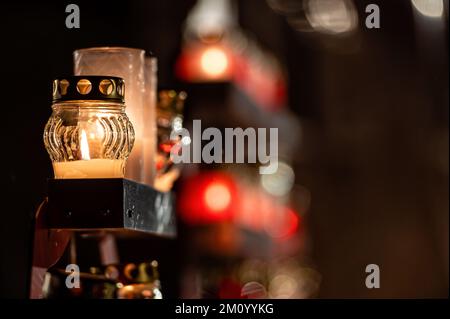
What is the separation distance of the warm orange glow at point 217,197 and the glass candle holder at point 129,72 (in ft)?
12.8

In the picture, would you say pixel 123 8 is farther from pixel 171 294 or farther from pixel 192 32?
pixel 192 32

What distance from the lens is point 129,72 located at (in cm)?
223

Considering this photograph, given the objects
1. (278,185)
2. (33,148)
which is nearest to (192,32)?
(278,185)

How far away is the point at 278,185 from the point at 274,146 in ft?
2.75

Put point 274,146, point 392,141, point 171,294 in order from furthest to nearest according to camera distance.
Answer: point 392,141
point 274,146
point 171,294

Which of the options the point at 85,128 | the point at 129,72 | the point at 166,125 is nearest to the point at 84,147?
the point at 85,128

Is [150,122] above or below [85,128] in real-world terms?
above

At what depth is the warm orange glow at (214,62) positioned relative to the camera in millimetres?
5881

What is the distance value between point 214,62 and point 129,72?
376cm

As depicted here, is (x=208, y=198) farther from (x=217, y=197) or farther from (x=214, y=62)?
(x=214, y=62)

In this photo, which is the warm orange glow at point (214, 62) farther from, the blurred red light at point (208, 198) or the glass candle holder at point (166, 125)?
the glass candle holder at point (166, 125)

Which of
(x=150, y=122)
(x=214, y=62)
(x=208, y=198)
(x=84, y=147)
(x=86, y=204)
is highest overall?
(x=214, y=62)

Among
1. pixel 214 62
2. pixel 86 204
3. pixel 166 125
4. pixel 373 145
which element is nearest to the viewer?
pixel 86 204
